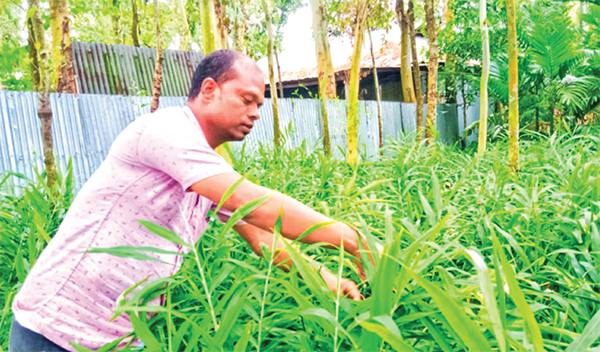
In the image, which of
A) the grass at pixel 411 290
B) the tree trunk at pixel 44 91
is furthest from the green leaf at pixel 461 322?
the tree trunk at pixel 44 91

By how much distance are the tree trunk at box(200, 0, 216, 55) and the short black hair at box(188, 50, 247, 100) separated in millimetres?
3449

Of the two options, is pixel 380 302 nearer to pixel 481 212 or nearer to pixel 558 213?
pixel 481 212

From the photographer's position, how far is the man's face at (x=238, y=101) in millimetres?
1444

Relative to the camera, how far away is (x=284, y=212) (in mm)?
1175

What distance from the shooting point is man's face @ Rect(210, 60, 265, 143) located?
1.44m

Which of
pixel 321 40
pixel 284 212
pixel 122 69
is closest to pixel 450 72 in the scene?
pixel 321 40

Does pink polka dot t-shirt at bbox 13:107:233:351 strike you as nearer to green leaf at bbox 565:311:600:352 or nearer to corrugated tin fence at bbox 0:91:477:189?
green leaf at bbox 565:311:600:352

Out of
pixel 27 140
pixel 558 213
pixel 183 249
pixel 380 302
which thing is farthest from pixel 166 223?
pixel 27 140

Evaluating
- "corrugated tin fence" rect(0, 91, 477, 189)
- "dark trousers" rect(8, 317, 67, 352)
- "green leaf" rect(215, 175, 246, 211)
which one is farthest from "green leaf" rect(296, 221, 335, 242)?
"corrugated tin fence" rect(0, 91, 477, 189)

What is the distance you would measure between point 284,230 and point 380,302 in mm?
450

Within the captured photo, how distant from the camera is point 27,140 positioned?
18.7 feet

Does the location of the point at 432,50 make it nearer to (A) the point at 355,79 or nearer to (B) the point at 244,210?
(A) the point at 355,79

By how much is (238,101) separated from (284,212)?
1.49 ft

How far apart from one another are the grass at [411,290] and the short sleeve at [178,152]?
0.18 metres
